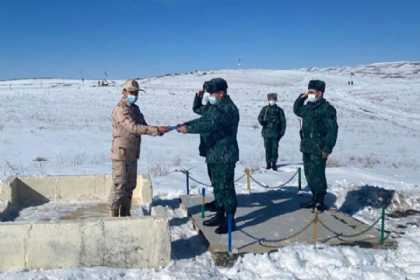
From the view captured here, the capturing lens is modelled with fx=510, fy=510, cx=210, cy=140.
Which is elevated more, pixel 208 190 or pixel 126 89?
pixel 126 89

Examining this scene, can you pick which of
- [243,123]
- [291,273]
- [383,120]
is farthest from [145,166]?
[383,120]

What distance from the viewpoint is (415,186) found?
10.4 meters

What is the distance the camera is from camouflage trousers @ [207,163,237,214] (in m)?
6.27

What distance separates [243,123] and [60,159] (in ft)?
49.7

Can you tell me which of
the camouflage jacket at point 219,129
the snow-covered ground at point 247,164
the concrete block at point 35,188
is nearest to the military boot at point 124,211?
the snow-covered ground at point 247,164

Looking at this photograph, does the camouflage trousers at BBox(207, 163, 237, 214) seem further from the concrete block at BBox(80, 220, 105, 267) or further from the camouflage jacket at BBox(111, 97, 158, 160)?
the concrete block at BBox(80, 220, 105, 267)

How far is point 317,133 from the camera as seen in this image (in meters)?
7.30

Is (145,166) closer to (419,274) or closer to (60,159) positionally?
(60,159)

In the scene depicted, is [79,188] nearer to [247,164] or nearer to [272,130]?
[272,130]

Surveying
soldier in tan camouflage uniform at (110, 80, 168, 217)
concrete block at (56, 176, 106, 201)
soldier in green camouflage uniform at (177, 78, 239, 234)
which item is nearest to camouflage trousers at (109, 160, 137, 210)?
soldier in tan camouflage uniform at (110, 80, 168, 217)

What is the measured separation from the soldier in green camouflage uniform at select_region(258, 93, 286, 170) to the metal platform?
12.6 ft

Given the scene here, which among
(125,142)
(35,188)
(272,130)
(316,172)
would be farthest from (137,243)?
(272,130)

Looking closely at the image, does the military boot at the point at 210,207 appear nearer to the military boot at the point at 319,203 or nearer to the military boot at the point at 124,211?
Result: the military boot at the point at 124,211

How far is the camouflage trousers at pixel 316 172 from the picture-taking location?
7.34 metres
